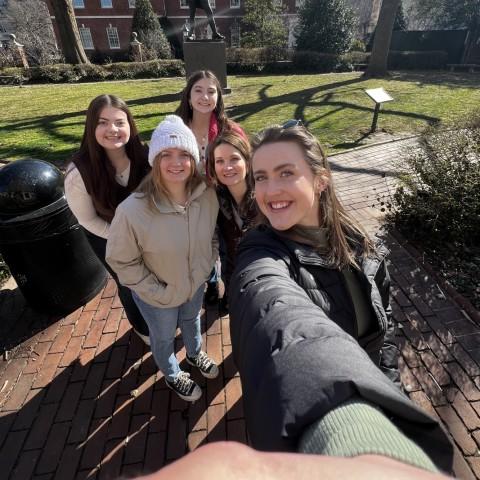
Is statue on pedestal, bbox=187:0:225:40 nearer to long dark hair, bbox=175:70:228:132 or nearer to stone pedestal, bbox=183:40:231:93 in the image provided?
stone pedestal, bbox=183:40:231:93

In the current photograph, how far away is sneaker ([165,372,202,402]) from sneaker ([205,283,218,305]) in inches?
42.5

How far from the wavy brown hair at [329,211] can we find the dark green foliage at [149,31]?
85.6 feet

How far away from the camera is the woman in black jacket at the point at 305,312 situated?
28.7 inches

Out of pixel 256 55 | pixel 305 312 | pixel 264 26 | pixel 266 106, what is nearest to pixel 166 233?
pixel 305 312

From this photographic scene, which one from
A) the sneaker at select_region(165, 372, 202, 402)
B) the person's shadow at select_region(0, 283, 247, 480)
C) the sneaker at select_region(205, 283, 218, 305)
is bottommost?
the person's shadow at select_region(0, 283, 247, 480)

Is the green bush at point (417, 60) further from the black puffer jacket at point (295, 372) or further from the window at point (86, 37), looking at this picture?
the window at point (86, 37)

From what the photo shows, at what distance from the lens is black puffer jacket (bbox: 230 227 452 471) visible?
0.72 metres

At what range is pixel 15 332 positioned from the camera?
333 centimetres

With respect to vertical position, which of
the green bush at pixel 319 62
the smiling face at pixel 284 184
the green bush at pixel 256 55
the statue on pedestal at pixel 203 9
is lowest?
the green bush at pixel 319 62

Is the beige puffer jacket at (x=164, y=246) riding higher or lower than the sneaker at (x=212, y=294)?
higher

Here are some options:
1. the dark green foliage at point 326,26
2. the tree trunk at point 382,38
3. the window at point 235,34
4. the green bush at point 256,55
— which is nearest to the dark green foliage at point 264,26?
the dark green foliage at point 326,26

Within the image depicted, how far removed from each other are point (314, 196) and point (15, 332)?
3293 millimetres

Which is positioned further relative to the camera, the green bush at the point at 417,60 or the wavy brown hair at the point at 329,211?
the green bush at the point at 417,60

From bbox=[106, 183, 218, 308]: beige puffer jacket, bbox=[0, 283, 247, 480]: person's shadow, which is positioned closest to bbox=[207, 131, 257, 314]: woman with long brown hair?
bbox=[106, 183, 218, 308]: beige puffer jacket
